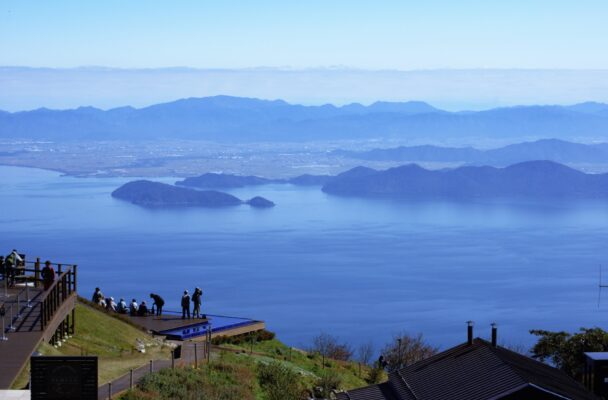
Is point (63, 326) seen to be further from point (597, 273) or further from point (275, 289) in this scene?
point (597, 273)

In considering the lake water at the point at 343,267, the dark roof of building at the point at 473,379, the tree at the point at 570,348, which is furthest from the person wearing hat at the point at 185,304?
the lake water at the point at 343,267

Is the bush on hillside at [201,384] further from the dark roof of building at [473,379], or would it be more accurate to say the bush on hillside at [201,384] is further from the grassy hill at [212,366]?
the dark roof of building at [473,379]

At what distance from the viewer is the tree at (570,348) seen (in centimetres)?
2883

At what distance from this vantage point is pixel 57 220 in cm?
17312

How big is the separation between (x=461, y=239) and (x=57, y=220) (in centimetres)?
6994

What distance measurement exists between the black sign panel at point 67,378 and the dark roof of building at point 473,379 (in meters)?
7.76


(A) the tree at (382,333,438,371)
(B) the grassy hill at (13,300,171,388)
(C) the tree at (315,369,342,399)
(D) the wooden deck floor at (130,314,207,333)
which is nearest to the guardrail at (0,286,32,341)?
(B) the grassy hill at (13,300,171,388)

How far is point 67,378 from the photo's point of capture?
471 inches

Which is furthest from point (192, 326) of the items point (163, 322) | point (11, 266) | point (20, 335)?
point (20, 335)

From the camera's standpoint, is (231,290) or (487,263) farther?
(487,263)

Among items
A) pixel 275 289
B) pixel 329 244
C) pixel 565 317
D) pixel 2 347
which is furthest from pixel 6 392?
pixel 329 244

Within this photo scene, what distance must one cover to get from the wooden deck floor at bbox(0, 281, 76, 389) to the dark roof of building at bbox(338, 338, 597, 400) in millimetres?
6332

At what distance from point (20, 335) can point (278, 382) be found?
5089 mm

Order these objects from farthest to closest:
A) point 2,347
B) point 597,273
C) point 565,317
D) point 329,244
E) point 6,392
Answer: point 329,244, point 597,273, point 565,317, point 2,347, point 6,392
